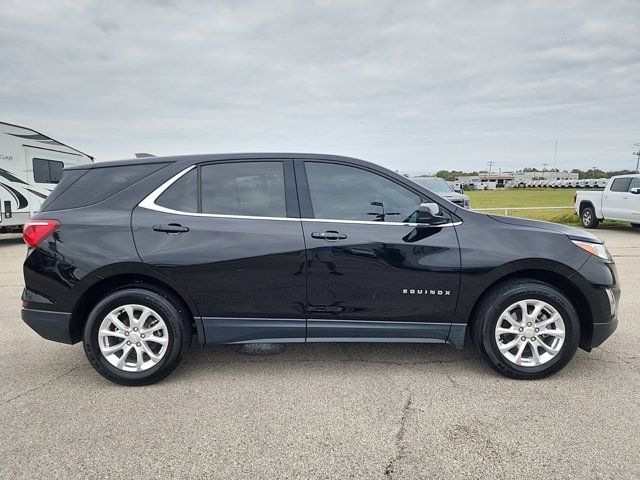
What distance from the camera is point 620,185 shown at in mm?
12352

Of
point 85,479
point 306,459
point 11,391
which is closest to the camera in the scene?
point 85,479

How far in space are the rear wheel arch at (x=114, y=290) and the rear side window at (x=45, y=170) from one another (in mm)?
10244

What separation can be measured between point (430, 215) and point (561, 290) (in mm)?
1249

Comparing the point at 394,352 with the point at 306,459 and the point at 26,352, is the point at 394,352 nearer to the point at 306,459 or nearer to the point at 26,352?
the point at 306,459

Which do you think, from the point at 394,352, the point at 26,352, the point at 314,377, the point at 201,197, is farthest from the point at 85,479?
the point at 394,352

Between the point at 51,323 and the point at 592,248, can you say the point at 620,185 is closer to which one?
the point at 592,248

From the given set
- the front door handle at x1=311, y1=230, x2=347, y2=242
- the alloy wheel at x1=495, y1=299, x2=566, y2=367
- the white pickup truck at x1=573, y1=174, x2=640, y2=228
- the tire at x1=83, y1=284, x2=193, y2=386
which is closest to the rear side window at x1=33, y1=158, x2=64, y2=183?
the tire at x1=83, y1=284, x2=193, y2=386

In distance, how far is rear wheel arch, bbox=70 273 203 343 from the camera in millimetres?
3213

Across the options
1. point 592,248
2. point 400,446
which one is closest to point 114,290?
point 400,446

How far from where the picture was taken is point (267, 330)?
322cm

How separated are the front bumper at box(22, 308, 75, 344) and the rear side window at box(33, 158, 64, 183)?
33.1ft

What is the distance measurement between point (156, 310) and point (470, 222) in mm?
2533

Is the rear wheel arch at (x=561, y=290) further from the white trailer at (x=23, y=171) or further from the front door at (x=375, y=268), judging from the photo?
the white trailer at (x=23, y=171)

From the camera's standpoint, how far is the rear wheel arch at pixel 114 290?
3.21 m
